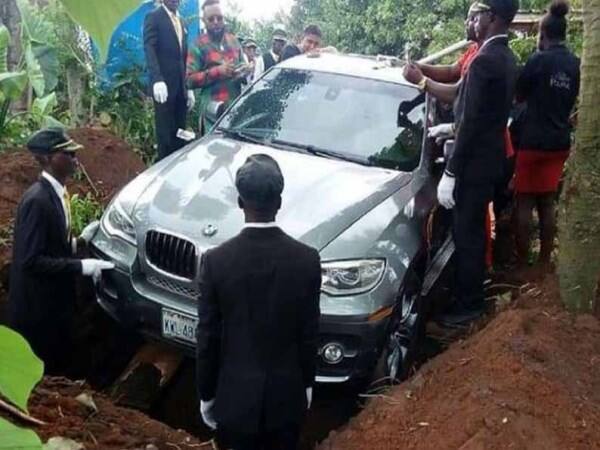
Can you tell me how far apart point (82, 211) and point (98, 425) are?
2.93 metres

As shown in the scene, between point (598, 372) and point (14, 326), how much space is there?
119 inches

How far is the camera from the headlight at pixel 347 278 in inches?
178

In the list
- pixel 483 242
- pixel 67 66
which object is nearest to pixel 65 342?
pixel 483 242

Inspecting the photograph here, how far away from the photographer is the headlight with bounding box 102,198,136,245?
4996 millimetres

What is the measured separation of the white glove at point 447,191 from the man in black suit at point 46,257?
208 cm

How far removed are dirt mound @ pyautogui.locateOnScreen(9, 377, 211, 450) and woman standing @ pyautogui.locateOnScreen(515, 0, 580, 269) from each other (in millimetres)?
3136

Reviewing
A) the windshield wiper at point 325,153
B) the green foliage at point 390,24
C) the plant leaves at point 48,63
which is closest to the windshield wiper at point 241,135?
the windshield wiper at point 325,153

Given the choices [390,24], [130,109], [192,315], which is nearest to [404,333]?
[192,315]

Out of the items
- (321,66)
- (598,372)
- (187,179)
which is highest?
(321,66)

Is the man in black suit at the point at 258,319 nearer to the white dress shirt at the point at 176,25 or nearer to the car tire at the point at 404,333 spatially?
the car tire at the point at 404,333

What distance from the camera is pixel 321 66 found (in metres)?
6.20

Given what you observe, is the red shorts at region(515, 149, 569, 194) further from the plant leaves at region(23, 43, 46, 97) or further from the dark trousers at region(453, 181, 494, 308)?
the plant leaves at region(23, 43, 46, 97)

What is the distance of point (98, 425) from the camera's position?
3842 mm

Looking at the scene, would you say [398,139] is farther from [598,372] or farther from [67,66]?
[67,66]
